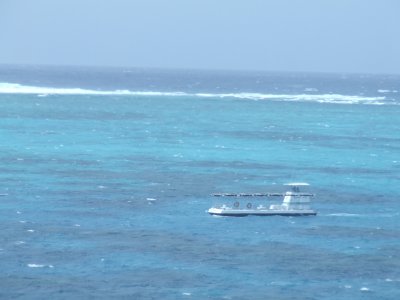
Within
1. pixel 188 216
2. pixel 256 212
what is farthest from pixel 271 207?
pixel 188 216

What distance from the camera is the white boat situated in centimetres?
6725

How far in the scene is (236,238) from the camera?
60.1m

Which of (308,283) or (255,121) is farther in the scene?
(255,121)

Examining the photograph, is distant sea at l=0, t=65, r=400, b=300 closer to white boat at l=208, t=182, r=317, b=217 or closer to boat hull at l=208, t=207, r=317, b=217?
boat hull at l=208, t=207, r=317, b=217

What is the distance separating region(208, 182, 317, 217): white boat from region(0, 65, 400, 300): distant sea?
0.77m

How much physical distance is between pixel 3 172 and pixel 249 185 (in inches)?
698

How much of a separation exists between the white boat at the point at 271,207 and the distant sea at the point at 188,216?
2.53 feet

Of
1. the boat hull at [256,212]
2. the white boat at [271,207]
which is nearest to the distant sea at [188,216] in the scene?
the boat hull at [256,212]

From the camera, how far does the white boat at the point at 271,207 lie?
67.2m

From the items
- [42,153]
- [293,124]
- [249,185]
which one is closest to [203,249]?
[249,185]

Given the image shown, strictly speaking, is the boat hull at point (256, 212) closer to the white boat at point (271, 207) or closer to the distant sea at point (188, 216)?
the white boat at point (271, 207)

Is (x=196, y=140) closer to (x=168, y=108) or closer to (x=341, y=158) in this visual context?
(x=341, y=158)

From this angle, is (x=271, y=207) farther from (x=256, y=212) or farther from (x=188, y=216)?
(x=188, y=216)

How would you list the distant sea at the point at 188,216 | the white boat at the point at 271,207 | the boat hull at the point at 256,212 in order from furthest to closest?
the white boat at the point at 271,207 < the boat hull at the point at 256,212 < the distant sea at the point at 188,216
